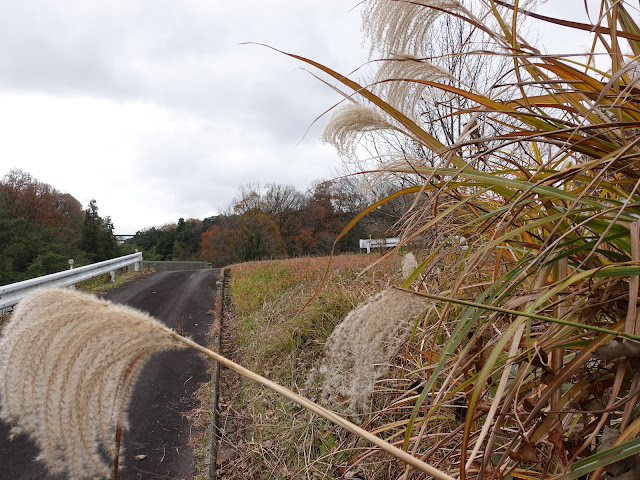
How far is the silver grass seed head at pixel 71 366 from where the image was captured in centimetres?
81

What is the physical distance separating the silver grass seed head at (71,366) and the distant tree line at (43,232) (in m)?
16.8

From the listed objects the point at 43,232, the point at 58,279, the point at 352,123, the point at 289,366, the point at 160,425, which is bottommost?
the point at 160,425

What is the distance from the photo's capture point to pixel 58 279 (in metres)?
9.30

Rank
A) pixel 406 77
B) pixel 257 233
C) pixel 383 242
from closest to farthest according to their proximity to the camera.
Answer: pixel 406 77 < pixel 383 242 < pixel 257 233

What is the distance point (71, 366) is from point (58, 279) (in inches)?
394

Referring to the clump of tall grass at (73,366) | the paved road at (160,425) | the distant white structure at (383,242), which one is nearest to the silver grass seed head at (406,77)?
the distant white structure at (383,242)

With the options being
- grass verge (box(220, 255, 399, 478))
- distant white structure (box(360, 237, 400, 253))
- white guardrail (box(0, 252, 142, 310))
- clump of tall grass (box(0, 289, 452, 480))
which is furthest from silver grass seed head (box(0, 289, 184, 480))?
white guardrail (box(0, 252, 142, 310))

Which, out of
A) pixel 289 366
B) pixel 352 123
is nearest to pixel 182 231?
pixel 289 366

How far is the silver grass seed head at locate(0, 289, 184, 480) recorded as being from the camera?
813 millimetres

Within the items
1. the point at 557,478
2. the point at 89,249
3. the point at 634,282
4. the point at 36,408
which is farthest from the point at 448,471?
the point at 89,249

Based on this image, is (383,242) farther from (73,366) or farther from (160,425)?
(160,425)

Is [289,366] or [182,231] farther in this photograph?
[182,231]

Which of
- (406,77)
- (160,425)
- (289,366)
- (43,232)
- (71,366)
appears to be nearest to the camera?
(71,366)

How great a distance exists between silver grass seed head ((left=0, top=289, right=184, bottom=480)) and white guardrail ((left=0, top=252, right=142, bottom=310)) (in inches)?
48.6
